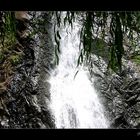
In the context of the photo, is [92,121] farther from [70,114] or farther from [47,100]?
[47,100]

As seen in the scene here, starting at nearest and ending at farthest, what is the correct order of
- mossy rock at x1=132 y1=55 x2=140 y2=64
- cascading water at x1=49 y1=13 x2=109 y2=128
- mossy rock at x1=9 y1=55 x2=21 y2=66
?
cascading water at x1=49 y1=13 x2=109 y2=128
mossy rock at x1=9 y1=55 x2=21 y2=66
mossy rock at x1=132 y1=55 x2=140 y2=64

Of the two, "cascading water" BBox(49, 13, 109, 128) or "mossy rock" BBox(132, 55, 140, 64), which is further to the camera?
"mossy rock" BBox(132, 55, 140, 64)

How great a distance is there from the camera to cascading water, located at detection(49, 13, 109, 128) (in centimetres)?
955

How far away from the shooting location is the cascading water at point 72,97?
955 centimetres

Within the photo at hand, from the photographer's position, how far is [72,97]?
1036 centimetres

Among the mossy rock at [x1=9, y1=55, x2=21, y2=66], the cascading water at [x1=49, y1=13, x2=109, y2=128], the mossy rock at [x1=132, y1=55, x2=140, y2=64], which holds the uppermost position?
the mossy rock at [x1=9, y1=55, x2=21, y2=66]

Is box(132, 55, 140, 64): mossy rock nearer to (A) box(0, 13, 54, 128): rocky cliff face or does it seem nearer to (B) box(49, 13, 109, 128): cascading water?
(B) box(49, 13, 109, 128): cascading water

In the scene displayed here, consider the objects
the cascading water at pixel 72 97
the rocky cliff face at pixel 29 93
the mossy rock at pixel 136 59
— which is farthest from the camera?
the mossy rock at pixel 136 59

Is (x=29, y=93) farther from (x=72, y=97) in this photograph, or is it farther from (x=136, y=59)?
(x=136, y=59)

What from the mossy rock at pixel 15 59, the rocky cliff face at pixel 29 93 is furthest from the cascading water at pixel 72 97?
the mossy rock at pixel 15 59

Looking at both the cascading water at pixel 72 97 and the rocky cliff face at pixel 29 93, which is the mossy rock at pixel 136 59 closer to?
the cascading water at pixel 72 97

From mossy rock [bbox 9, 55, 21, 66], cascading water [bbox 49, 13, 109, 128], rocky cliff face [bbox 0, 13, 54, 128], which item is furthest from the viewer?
mossy rock [bbox 9, 55, 21, 66]

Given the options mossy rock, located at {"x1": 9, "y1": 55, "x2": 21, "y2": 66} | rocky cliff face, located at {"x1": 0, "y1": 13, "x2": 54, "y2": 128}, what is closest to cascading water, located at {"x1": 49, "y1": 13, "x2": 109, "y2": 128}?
rocky cliff face, located at {"x1": 0, "y1": 13, "x2": 54, "y2": 128}
